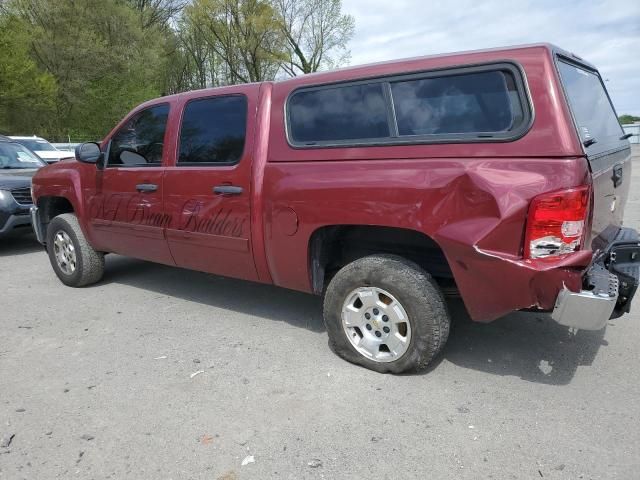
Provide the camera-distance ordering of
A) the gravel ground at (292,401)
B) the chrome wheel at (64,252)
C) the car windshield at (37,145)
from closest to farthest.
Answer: the gravel ground at (292,401) → the chrome wheel at (64,252) → the car windshield at (37,145)

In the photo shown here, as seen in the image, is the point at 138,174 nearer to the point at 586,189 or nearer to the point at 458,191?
the point at 458,191

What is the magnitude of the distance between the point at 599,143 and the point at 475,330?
1.66 meters

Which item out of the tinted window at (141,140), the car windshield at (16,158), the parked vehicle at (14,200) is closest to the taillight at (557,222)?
the tinted window at (141,140)

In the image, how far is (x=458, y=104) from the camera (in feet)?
9.64

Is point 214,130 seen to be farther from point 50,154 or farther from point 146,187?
point 50,154

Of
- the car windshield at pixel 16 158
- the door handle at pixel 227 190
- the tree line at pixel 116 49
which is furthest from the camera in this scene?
the tree line at pixel 116 49

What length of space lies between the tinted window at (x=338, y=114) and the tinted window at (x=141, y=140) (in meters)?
1.47

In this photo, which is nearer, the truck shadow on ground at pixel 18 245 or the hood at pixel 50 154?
the truck shadow on ground at pixel 18 245

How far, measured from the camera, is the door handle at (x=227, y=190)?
12.3ft

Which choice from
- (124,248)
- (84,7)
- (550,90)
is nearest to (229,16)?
(84,7)

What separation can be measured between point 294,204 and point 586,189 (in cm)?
178

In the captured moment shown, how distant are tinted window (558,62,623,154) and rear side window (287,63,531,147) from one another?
1.15 feet

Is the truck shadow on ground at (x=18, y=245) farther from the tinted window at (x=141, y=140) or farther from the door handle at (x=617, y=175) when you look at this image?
the door handle at (x=617, y=175)

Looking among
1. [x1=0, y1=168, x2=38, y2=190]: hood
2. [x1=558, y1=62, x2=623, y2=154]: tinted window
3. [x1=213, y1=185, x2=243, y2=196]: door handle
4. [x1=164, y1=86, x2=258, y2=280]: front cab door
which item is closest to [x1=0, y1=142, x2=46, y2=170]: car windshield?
[x1=0, y1=168, x2=38, y2=190]: hood
